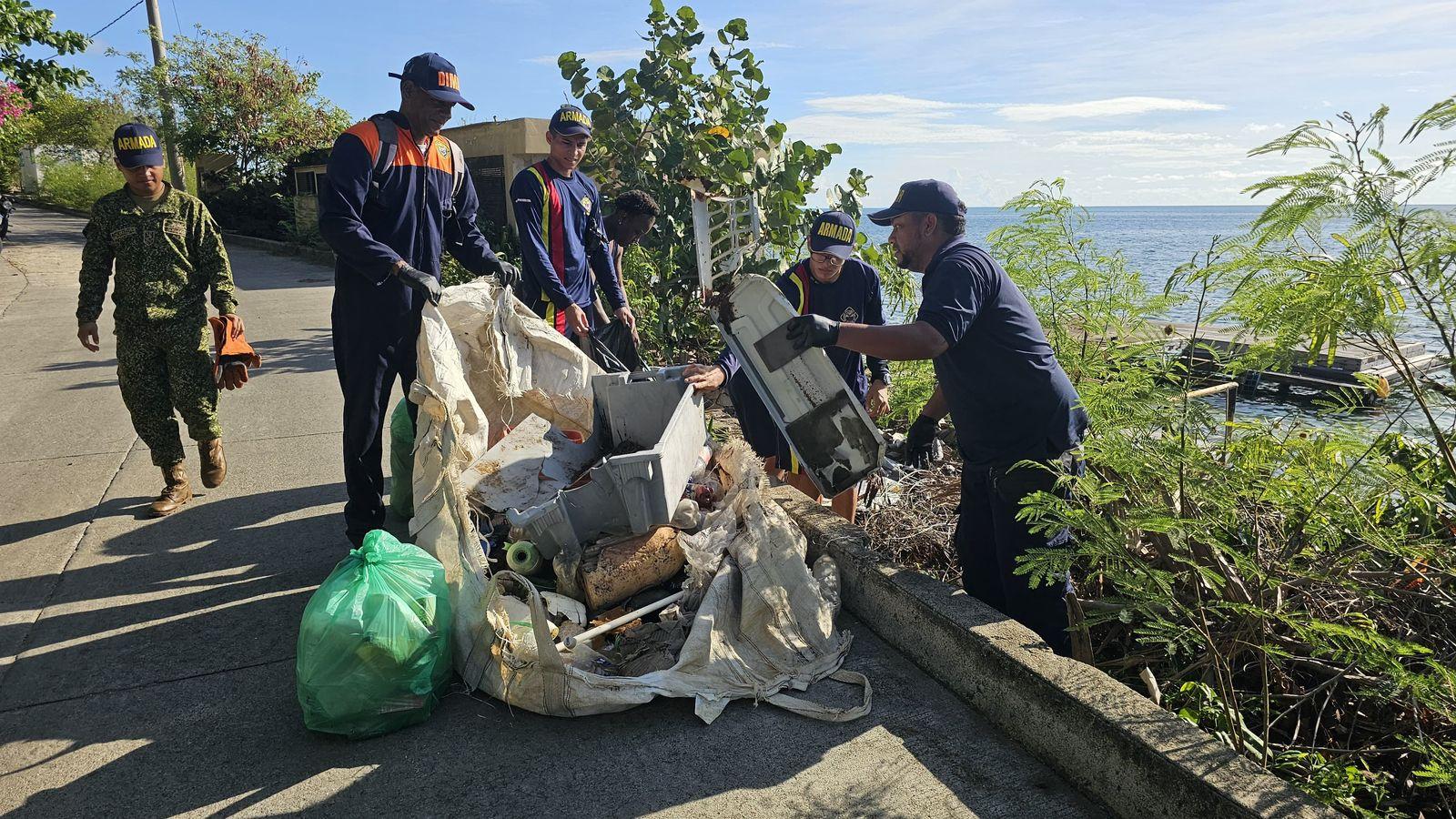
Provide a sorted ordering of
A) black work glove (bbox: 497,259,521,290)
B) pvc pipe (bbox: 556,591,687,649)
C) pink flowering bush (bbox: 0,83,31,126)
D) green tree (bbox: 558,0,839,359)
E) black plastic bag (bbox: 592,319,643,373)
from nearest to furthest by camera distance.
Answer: pvc pipe (bbox: 556,591,687,649), black work glove (bbox: 497,259,521,290), black plastic bag (bbox: 592,319,643,373), green tree (bbox: 558,0,839,359), pink flowering bush (bbox: 0,83,31,126)

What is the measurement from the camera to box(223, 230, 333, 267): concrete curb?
17.5 meters

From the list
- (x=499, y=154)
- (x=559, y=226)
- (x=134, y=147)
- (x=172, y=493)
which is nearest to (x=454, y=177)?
(x=559, y=226)

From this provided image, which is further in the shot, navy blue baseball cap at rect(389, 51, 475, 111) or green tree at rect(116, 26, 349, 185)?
green tree at rect(116, 26, 349, 185)

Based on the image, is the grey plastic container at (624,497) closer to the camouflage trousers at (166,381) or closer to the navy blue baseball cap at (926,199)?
the navy blue baseball cap at (926,199)

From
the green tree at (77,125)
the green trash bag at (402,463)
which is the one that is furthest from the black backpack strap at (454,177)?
the green tree at (77,125)

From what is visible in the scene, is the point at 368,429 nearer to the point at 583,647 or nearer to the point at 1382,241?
the point at 583,647

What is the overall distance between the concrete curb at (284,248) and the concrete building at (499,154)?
336 centimetres

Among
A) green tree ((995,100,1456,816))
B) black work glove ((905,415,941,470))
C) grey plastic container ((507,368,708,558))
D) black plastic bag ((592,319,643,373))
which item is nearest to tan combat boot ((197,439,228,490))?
black plastic bag ((592,319,643,373))

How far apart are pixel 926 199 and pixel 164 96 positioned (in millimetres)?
23004

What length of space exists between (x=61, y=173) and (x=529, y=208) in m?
38.3

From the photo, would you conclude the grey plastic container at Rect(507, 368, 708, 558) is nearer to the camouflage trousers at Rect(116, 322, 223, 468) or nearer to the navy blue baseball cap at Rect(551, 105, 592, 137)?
the navy blue baseball cap at Rect(551, 105, 592, 137)

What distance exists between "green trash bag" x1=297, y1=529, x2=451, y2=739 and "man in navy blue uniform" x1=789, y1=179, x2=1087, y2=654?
5.30 feet

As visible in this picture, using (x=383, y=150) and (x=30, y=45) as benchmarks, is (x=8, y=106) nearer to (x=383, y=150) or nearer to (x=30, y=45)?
(x=30, y=45)

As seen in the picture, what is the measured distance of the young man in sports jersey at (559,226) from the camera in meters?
4.66
